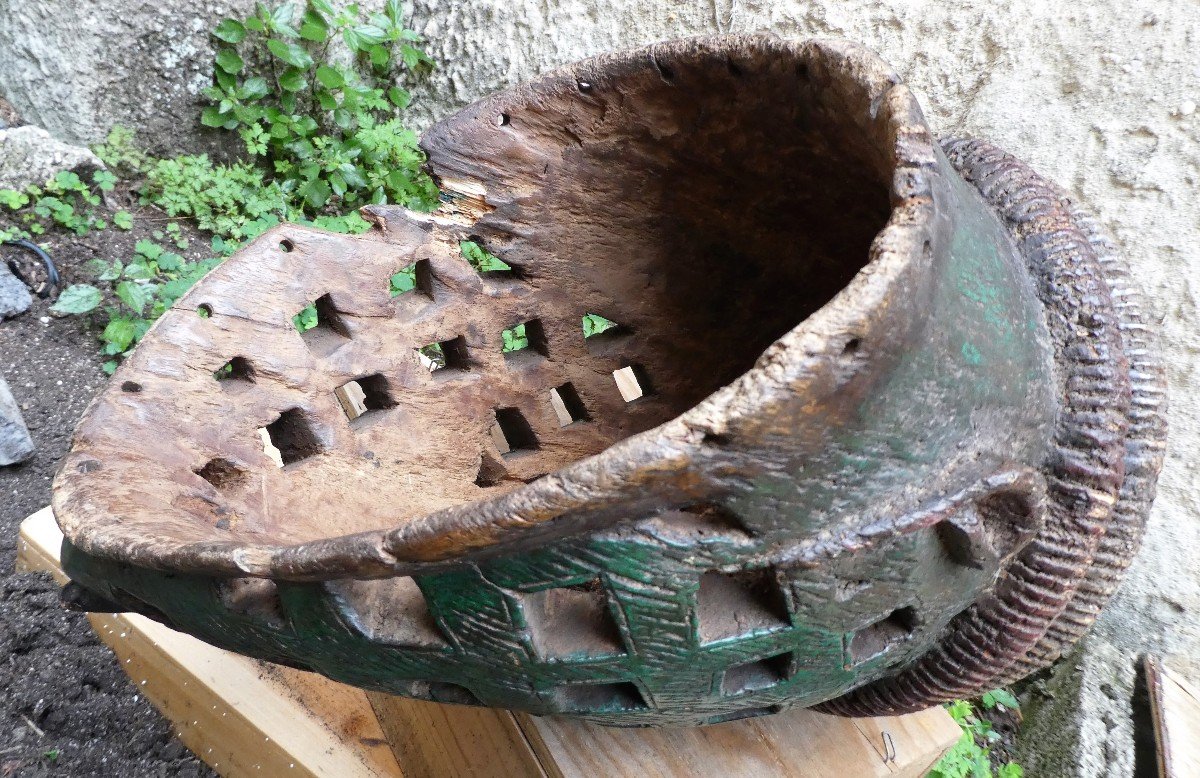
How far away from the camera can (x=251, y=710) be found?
1366mm

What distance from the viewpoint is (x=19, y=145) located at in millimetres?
2268

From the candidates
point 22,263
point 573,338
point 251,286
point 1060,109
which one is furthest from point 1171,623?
point 22,263

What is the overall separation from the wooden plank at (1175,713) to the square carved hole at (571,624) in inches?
42.8

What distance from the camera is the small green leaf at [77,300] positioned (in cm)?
220

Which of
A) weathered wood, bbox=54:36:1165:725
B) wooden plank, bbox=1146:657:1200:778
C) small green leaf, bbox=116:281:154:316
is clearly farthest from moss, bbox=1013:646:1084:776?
small green leaf, bbox=116:281:154:316

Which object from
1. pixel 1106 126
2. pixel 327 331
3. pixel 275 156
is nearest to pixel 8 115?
pixel 275 156

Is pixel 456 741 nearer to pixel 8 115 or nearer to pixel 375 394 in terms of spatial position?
pixel 375 394

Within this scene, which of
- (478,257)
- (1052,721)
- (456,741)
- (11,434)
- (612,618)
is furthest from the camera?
(11,434)

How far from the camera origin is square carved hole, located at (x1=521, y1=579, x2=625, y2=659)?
773 millimetres

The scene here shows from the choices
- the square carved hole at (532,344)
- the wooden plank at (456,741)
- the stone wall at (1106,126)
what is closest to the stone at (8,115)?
the stone wall at (1106,126)

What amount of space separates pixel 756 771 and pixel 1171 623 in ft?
2.98

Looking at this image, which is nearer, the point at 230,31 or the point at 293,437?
the point at 293,437

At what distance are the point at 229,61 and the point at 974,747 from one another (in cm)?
231

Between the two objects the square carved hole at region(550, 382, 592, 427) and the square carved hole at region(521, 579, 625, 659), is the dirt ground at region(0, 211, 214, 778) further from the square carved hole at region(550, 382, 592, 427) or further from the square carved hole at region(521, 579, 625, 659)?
the square carved hole at region(521, 579, 625, 659)
